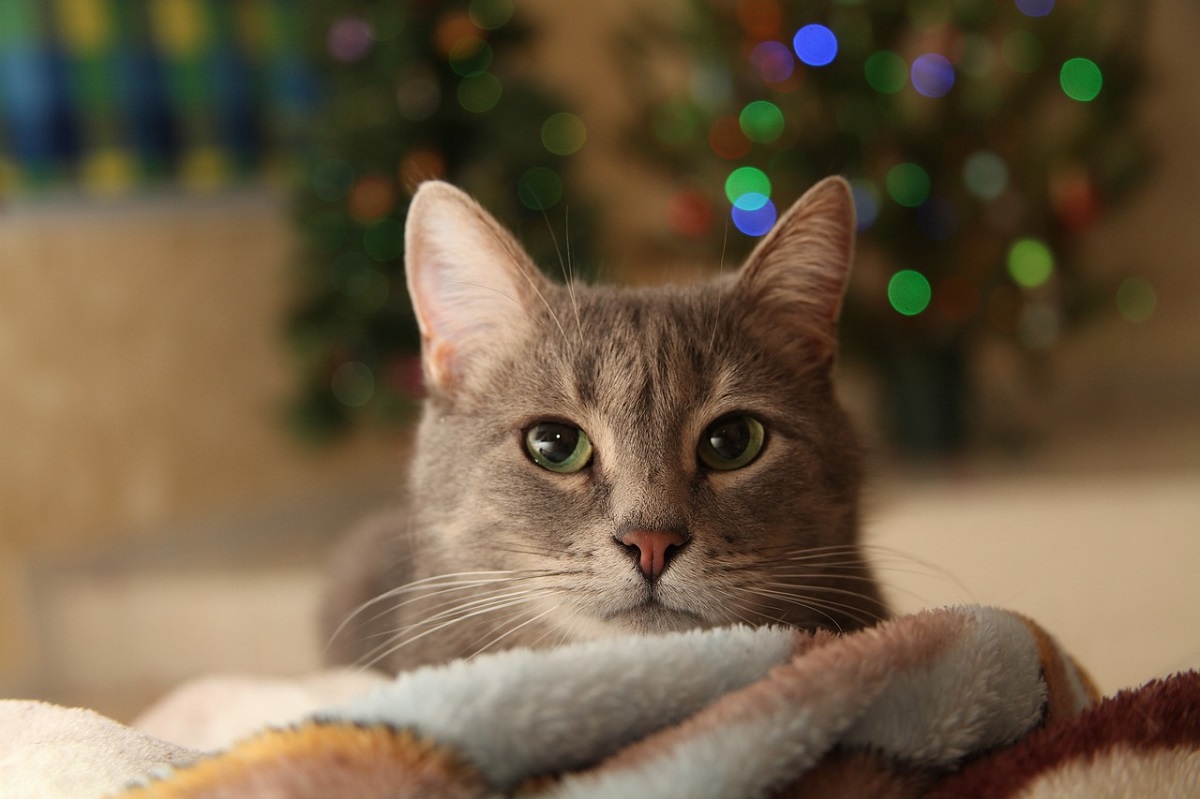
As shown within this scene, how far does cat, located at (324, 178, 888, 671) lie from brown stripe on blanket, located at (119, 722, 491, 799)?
424 mm

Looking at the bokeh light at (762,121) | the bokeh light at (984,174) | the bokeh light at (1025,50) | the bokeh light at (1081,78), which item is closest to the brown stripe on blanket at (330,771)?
the bokeh light at (762,121)

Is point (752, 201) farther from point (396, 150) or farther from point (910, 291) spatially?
point (396, 150)

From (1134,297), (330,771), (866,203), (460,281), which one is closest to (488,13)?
(866,203)

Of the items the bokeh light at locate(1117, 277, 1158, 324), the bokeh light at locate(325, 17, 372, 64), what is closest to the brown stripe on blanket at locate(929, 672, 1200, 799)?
the bokeh light at locate(325, 17, 372, 64)

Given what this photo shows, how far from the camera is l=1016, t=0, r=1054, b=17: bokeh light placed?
364cm

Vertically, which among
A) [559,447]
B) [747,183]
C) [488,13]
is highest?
[488,13]

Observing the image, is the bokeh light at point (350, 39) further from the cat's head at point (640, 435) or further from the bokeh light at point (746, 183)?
the cat's head at point (640, 435)

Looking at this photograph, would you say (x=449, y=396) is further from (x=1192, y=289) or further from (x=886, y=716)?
(x=1192, y=289)

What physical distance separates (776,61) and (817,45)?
0.46 feet

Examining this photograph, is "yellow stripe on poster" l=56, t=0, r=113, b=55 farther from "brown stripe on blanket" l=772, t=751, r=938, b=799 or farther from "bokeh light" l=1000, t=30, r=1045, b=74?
"brown stripe on blanket" l=772, t=751, r=938, b=799

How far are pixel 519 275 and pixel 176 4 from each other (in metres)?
2.94

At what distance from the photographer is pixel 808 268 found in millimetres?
1199

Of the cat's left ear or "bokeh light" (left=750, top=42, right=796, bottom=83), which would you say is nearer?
the cat's left ear

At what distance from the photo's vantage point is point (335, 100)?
3.37 m
